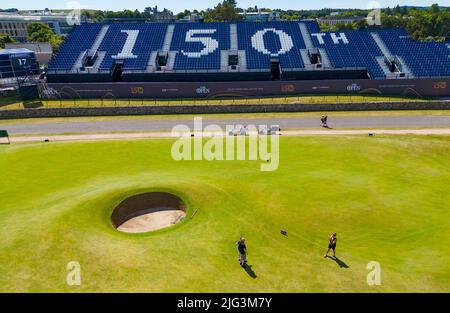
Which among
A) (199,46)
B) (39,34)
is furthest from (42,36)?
(199,46)

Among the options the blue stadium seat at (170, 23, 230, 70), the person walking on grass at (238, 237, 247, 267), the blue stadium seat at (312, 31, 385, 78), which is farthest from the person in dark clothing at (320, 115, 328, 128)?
the person walking on grass at (238, 237, 247, 267)

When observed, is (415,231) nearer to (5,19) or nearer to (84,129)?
(84,129)

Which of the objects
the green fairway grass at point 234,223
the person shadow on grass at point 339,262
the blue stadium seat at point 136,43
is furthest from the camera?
the blue stadium seat at point 136,43

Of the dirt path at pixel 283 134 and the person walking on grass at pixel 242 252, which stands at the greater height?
the dirt path at pixel 283 134

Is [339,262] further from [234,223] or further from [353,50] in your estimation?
[353,50]

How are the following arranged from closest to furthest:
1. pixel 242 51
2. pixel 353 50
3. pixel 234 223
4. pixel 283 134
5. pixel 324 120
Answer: pixel 234 223
pixel 283 134
pixel 324 120
pixel 353 50
pixel 242 51

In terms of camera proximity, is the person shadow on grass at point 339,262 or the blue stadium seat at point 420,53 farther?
the blue stadium seat at point 420,53

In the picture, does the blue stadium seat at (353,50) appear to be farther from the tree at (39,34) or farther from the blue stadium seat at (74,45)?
the tree at (39,34)

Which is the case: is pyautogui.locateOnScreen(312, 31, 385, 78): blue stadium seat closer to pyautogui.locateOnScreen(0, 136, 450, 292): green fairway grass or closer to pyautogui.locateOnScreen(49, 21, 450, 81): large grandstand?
pyautogui.locateOnScreen(49, 21, 450, 81): large grandstand

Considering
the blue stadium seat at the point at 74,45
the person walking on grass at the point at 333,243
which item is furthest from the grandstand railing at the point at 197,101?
the person walking on grass at the point at 333,243
